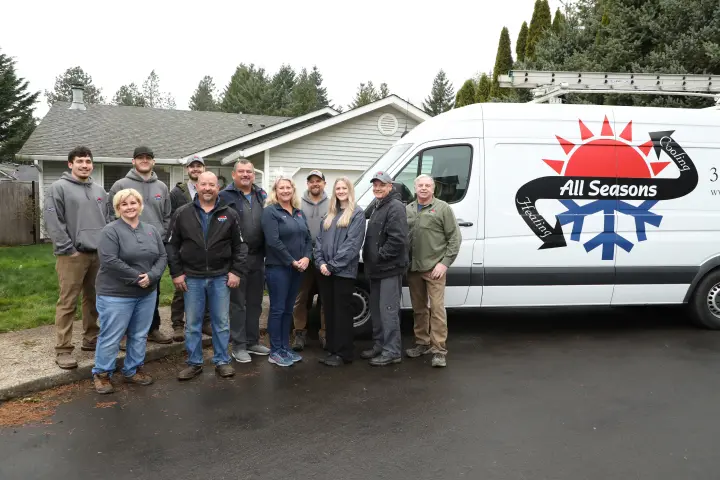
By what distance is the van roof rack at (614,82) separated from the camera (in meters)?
7.93

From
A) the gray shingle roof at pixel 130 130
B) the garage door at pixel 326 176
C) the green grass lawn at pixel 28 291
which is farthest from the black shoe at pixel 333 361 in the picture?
the gray shingle roof at pixel 130 130

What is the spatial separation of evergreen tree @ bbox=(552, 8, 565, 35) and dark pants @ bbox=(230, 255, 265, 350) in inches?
629

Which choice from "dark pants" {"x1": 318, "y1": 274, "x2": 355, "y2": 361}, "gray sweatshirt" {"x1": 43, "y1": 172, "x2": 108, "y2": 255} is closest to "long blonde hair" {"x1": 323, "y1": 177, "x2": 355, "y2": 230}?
"dark pants" {"x1": 318, "y1": 274, "x2": 355, "y2": 361}

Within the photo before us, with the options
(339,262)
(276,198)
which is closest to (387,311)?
→ (339,262)

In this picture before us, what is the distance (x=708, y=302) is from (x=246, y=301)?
5.54 meters

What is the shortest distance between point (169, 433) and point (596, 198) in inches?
202

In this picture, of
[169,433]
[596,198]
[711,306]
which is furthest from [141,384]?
[711,306]

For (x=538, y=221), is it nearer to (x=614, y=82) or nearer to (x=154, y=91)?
(x=614, y=82)

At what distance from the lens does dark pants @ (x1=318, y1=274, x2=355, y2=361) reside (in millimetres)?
5590

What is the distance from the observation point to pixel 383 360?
564 cm

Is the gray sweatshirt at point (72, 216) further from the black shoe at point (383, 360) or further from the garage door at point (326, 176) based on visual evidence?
the garage door at point (326, 176)

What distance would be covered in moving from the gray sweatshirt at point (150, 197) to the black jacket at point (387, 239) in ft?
6.78

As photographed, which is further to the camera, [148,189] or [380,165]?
[380,165]

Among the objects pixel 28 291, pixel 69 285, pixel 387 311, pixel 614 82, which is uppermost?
pixel 614 82
